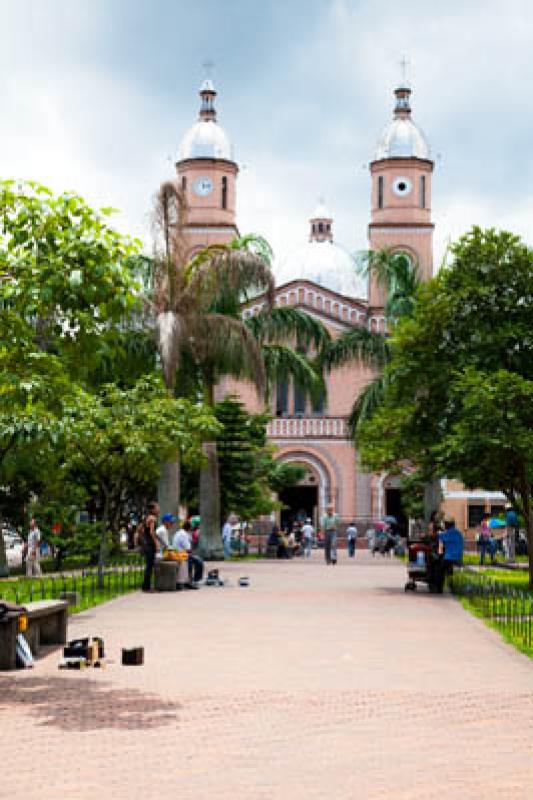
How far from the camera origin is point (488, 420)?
65.2 feet

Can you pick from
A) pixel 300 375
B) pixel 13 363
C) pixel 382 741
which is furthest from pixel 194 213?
pixel 382 741

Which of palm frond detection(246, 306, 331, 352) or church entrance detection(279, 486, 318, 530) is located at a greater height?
palm frond detection(246, 306, 331, 352)

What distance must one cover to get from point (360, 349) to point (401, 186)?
23132mm

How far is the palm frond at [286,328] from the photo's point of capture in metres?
33.4

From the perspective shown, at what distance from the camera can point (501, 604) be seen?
16766 millimetres

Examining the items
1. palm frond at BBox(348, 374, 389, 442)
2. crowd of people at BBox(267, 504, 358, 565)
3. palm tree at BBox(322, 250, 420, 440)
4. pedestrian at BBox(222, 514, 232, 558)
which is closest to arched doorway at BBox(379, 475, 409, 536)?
crowd of people at BBox(267, 504, 358, 565)

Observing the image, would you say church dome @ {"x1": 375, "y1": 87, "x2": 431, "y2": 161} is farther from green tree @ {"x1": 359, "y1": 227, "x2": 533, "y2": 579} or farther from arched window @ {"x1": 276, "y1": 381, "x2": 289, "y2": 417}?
green tree @ {"x1": 359, "y1": 227, "x2": 533, "y2": 579}

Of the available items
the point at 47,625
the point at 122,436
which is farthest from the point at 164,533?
the point at 47,625

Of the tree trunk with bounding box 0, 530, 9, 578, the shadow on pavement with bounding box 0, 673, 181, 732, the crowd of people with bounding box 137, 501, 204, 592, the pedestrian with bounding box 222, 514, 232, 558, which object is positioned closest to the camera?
the shadow on pavement with bounding box 0, 673, 181, 732

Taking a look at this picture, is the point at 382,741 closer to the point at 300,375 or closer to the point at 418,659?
the point at 418,659

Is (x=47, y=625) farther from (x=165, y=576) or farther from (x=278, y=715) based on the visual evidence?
(x=165, y=576)

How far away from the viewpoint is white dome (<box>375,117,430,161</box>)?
184 feet

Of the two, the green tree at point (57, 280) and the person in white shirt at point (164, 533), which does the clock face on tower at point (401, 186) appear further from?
the green tree at point (57, 280)

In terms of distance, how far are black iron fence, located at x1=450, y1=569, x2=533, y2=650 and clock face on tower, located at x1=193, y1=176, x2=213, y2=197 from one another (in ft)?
118
